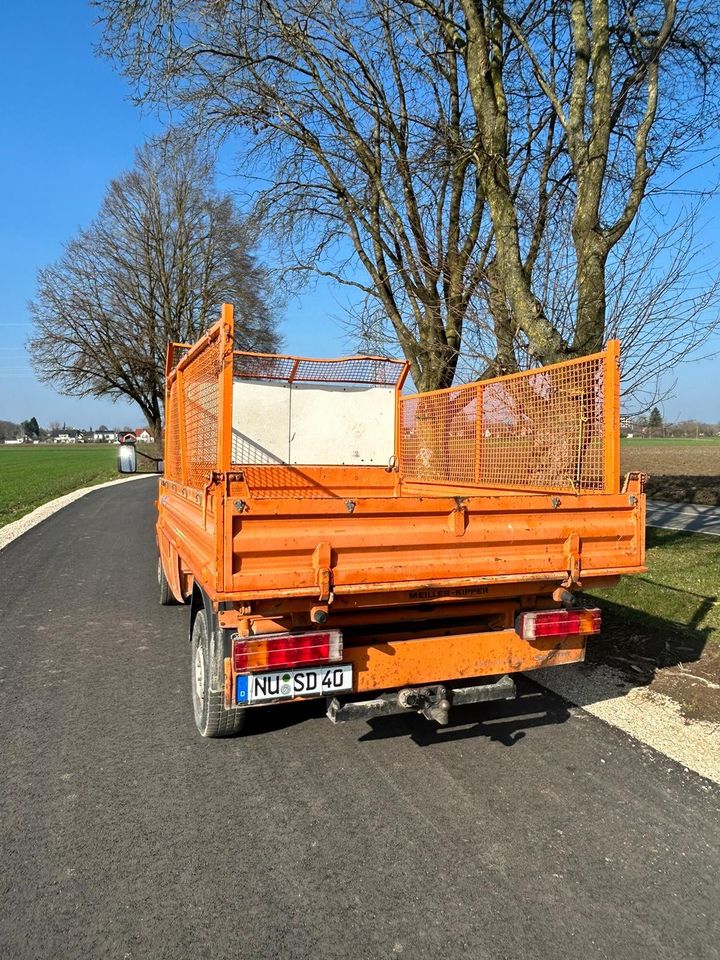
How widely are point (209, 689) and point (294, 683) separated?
0.71m

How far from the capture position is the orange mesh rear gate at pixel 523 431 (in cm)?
450

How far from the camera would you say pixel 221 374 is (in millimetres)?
3812

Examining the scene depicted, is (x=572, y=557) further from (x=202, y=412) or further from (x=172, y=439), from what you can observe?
(x=172, y=439)

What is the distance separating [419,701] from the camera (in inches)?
136

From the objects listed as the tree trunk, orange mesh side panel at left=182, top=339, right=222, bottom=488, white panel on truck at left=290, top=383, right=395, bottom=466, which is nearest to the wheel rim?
orange mesh side panel at left=182, top=339, right=222, bottom=488

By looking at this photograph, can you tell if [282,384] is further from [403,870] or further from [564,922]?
[564,922]

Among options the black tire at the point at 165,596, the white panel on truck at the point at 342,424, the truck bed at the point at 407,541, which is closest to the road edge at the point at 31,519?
the black tire at the point at 165,596

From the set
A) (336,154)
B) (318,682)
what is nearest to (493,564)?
(318,682)

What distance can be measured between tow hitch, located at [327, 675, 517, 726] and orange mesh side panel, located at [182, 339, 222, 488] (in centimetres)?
156

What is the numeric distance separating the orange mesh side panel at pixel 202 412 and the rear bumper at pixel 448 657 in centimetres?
147

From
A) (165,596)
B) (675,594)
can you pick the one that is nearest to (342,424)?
(165,596)

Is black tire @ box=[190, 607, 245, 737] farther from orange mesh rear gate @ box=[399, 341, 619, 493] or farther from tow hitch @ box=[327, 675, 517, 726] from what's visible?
orange mesh rear gate @ box=[399, 341, 619, 493]

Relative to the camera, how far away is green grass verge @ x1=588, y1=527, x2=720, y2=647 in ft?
20.0

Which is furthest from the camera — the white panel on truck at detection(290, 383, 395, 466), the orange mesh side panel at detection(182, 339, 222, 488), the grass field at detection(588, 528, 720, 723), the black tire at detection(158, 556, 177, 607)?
the black tire at detection(158, 556, 177, 607)
